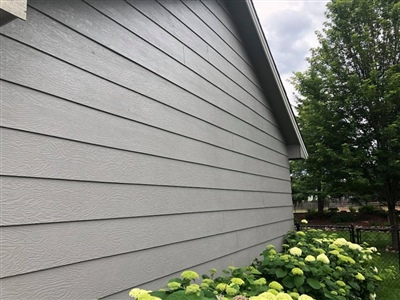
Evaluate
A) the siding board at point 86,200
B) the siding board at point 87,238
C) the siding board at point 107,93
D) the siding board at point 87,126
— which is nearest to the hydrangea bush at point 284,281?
the siding board at point 87,238

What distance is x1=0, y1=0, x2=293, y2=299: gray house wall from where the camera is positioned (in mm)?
1706

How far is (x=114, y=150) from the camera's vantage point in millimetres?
2305

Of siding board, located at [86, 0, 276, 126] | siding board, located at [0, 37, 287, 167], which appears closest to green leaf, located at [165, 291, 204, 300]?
siding board, located at [0, 37, 287, 167]

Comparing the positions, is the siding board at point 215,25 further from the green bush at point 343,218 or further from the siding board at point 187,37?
the green bush at point 343,218

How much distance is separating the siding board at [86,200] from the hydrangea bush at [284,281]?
22.7 inches

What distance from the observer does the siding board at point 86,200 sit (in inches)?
65.0

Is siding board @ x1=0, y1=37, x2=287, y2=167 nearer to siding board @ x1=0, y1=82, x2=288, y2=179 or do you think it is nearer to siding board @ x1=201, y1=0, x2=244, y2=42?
siding board @ x1=0, y1=82, x2=288, y2=179

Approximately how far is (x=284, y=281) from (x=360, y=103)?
9.26 meters

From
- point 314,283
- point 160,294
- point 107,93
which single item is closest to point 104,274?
point 160,294

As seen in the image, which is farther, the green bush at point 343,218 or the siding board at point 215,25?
the green bush at point 343,218

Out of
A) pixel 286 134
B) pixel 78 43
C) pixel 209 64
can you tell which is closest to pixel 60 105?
pixel 78 43

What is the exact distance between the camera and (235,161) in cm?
424

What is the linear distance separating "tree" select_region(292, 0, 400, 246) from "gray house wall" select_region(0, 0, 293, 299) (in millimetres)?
7588

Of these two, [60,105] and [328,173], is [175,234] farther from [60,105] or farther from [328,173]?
[328,173]
